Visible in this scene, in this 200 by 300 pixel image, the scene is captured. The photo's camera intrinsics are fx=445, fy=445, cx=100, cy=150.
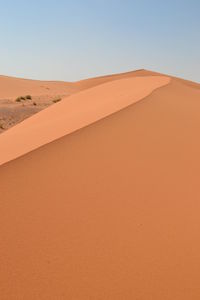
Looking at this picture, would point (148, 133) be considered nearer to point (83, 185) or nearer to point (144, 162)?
point (144, 162)

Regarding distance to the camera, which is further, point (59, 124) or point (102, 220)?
point (59, 124)

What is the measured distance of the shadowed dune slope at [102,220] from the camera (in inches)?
110

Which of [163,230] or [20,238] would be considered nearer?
[20,238]

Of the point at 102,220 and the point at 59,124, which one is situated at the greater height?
the point at 102,220

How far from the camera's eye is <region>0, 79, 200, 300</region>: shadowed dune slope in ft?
9.16

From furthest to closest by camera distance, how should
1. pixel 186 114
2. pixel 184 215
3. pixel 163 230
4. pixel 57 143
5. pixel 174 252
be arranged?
pixel 186 114 → pixel 57 143 → pixel 184 215 → pixel 163 230 → pixel 174 252

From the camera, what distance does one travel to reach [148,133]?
6.01m

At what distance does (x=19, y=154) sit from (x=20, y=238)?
6.38 feet

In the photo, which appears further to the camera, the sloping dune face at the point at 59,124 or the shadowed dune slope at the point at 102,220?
the sloping dune face at the point at 59,124

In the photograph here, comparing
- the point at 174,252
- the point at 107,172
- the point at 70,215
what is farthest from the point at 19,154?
the point at 174,252

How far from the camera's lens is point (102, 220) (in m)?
3.55

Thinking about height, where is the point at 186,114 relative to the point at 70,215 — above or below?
below

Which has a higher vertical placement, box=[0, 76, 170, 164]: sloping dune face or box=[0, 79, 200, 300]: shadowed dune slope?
box=[0, 79, 200, 300]: shadowed dune slope

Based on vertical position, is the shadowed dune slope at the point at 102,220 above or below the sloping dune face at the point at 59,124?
above
